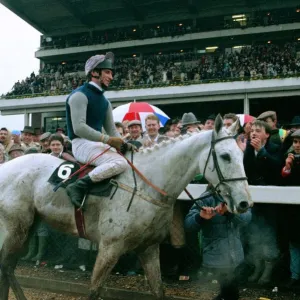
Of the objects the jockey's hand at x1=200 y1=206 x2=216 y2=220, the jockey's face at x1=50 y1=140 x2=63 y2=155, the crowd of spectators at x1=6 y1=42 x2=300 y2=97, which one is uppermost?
the crowd of spectators at x1=6 y1=42 x2=300 y2=97

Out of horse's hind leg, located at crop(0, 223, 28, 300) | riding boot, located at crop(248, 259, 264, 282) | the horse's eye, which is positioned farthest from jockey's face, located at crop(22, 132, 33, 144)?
the horse's eye

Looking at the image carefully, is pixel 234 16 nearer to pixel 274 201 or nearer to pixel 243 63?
pixel 243 63

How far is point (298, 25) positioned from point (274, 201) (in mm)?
32487

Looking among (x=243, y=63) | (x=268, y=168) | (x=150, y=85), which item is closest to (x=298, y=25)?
(x=243, y=63)

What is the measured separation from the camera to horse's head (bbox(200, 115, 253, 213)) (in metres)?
3.29

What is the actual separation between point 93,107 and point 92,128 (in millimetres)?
257

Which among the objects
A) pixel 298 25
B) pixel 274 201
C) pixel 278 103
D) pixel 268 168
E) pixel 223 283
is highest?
pixel 298 25

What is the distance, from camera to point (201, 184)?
497cm

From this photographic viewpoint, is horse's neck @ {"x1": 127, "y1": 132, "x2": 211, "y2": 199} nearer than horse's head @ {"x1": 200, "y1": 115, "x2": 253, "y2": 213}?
No

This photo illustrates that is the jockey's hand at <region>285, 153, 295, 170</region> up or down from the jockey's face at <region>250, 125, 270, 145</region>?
down

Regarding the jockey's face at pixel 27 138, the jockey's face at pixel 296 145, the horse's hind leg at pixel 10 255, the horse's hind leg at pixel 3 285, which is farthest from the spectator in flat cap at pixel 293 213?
the jockey's face at pixel 27 138

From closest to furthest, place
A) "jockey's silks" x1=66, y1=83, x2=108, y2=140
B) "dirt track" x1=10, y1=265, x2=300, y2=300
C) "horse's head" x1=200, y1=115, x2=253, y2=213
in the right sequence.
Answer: "horse's head" x1=200, y1=115, x2=253, y2=213 < "jockey's silks" x1=66, y1=83, x2=108, y2=140 < "dirt track" x1=10, y1=265, x2=300, y2=300

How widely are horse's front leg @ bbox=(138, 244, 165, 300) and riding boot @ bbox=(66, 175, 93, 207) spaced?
2.75ft

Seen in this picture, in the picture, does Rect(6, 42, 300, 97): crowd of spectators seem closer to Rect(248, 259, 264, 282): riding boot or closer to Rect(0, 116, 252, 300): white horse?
Rect(248, 259, 264, 282): riding boot
